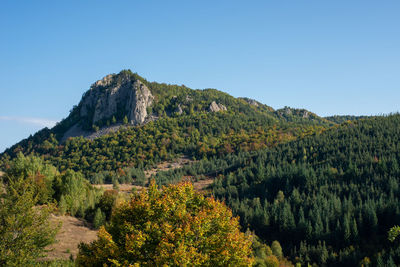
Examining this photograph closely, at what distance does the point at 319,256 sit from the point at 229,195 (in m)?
68.3

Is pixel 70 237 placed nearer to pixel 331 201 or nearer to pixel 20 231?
pixel 20 231

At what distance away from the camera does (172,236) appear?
78.2ft

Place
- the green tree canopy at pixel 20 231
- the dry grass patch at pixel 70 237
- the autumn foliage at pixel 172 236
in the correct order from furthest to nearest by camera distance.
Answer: the dry grass patch at pixel 70 237 → the green tree canopy at pixel 20 231 → the autumn foliage at pixel 172 236

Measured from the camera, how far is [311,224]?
12212 centimetres

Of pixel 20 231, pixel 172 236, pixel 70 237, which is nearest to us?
pixel 172 236

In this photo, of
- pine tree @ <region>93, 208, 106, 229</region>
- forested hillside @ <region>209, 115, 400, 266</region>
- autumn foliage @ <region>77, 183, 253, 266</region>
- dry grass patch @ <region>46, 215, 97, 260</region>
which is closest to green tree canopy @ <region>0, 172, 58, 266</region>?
autumn foliage @ <region>77, 183, 253, 266</region>

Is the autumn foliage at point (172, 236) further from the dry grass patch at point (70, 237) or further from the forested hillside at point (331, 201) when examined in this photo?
the forested hillside at point (331, 201)

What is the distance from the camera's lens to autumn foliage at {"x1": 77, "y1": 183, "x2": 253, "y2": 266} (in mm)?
23864

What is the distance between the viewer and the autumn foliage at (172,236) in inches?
940

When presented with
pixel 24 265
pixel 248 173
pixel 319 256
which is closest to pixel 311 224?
pixel 319 256

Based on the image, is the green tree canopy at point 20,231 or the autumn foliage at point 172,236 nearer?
the autumn foliage at point 172,236

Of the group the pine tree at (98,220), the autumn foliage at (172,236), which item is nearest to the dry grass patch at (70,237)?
the pine tree at (98,220)

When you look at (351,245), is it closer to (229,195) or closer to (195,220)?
(229,195)

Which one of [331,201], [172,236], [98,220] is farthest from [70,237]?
[331,201]
